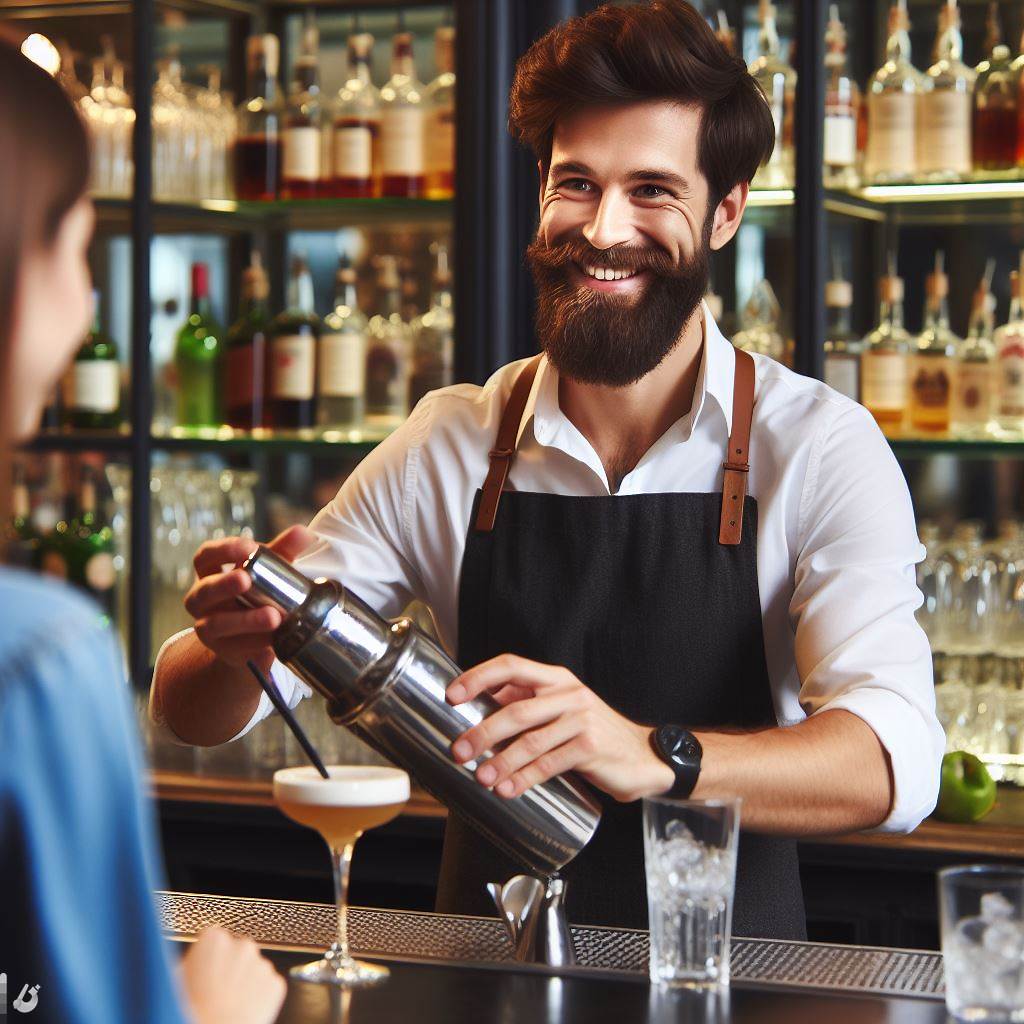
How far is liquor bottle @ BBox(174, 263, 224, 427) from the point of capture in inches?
121

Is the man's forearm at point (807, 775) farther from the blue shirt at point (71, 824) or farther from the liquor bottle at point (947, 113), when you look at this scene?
the liquor bottle at point (947, 113)

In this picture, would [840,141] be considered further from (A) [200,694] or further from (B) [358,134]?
(A) [200,694]

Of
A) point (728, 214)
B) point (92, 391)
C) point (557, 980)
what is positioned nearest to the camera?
point (557, 980)

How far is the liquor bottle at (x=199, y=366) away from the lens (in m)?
3.06

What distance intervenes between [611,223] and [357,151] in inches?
47.9

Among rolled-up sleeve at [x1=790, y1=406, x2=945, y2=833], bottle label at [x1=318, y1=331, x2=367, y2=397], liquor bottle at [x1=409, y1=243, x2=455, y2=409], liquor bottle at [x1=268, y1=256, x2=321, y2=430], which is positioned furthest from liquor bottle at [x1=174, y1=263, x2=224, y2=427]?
rolled-up sleeve at [x1=790, y1=406, x2=945, y2=833]

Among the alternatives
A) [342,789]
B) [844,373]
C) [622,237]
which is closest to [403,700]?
[342,789]

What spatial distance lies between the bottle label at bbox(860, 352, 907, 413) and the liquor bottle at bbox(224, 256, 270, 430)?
110 cm

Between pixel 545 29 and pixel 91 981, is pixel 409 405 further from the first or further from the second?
pixel 91 981

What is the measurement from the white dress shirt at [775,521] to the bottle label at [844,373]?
69 cm

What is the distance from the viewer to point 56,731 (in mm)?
608

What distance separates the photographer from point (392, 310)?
3.08m

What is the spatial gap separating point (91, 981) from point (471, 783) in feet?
2.32

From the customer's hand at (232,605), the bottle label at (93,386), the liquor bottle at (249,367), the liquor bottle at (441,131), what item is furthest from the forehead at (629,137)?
the bottle label at (93,386)
